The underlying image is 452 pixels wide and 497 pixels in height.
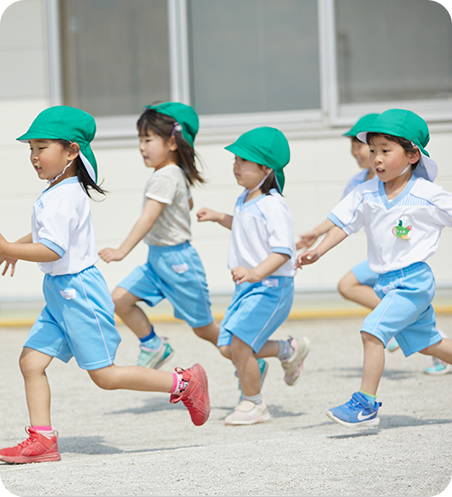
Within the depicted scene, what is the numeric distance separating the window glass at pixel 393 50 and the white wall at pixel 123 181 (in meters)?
0.65

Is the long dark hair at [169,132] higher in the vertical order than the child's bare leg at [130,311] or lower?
higher

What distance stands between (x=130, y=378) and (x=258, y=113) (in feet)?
14.2

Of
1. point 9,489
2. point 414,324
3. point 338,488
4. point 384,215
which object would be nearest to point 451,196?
point 384,215

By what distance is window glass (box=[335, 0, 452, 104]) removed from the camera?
6.80 meters

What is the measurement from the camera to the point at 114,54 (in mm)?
7102

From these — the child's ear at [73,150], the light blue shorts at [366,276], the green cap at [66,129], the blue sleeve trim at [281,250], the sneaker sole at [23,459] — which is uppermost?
the green cap at [66,129]

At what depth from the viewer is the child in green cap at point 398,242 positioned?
314 centimetres

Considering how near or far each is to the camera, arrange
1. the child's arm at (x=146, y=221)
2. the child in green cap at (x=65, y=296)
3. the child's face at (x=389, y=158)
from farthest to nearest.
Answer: the child's arm at (x=146, y=221) → the child's face at (x=389, y=158) → the child in green cap at (x=65, y=296)

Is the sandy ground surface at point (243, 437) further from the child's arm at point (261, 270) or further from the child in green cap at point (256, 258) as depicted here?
the child's arm at point (261, 270)

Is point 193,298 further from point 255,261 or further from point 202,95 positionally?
point 202,95

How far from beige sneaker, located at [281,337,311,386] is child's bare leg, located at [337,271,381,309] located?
2.03 feet

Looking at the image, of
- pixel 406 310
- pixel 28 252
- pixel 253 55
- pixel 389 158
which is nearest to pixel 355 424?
pixel 406 310

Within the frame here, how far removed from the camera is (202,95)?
6996mm

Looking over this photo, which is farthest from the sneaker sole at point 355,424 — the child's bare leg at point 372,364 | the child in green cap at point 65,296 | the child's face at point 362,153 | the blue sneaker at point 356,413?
the child's face at point 362,153
